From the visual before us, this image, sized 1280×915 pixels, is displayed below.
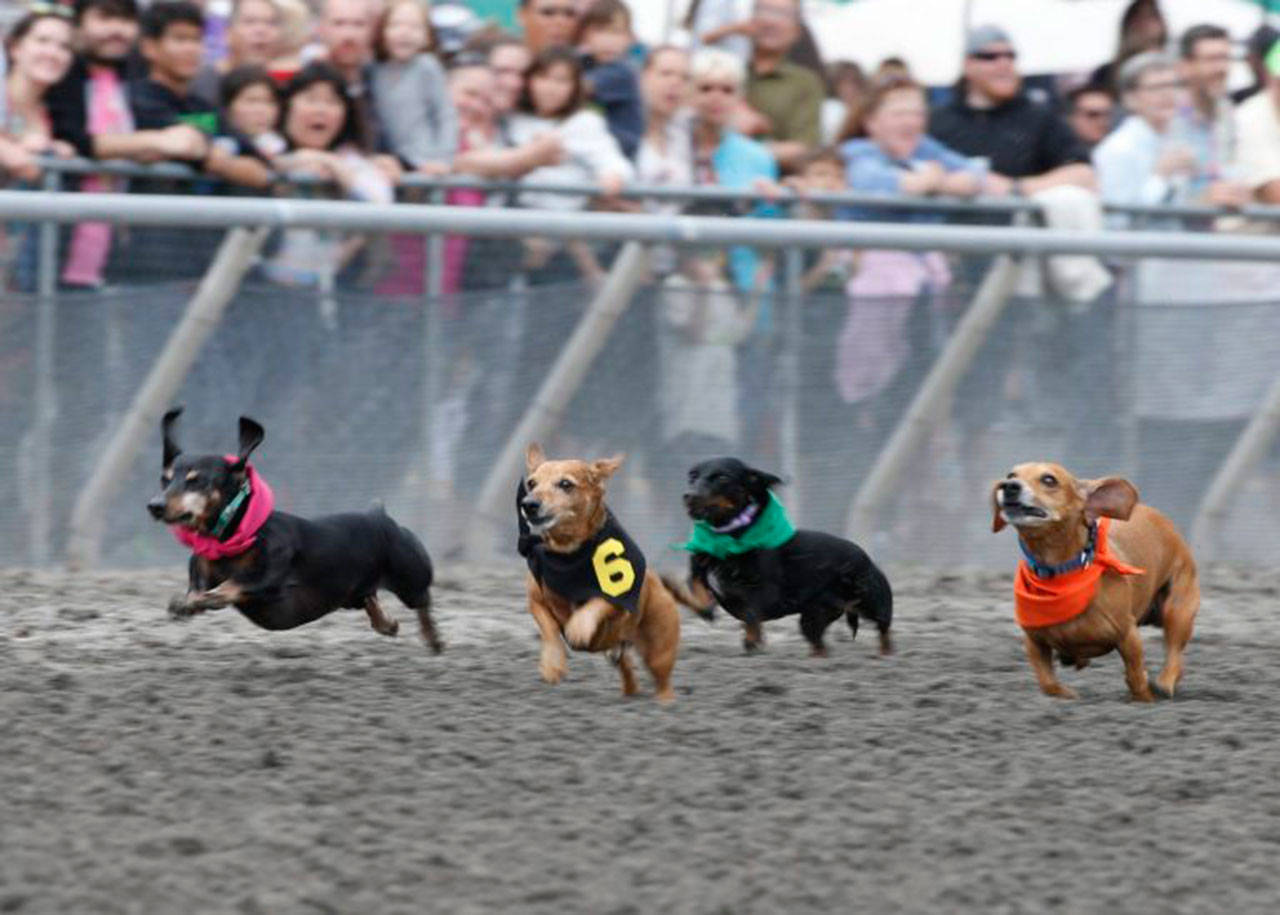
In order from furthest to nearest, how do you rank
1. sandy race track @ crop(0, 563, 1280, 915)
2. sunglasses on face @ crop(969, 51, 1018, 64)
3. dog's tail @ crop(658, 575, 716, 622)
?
sunglasses on face @ crop(969, 51, 1018, 64) < dog's tail @ crop(658, 575, 716, 622) < sandy race track @ crop(0, 563, 1280, 915)

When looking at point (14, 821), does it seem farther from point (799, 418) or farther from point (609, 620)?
point (799, 418)

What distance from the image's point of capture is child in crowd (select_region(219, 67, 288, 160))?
1005 centimetres

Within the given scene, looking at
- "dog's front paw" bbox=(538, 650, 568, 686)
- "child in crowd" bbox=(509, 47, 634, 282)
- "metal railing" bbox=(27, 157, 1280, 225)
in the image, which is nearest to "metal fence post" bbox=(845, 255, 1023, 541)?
"metal railing" bbox=(27, 157, 1280, 225)

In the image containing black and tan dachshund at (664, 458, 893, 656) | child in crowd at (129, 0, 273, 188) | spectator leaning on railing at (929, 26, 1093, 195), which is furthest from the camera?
spectator leaning on railing at (929, 26, 1093, 195)

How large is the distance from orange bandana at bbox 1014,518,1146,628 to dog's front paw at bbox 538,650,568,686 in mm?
1313

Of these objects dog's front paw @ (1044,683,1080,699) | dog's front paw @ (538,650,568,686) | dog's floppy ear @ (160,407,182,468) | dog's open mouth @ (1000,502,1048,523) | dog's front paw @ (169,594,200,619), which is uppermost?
dog's floppy ear @ (160,407,182,468)

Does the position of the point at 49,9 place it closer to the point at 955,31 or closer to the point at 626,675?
the point at 626,675

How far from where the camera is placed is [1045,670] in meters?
7.58

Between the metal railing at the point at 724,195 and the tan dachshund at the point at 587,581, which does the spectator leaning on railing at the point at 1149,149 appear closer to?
the metal railing at the point at 724,195

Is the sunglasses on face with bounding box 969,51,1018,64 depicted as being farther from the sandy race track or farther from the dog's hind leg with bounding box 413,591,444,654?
the dog's hind leg with bounding box 413,591,444,654

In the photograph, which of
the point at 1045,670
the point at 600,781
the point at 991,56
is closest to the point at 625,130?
the point at 991,56

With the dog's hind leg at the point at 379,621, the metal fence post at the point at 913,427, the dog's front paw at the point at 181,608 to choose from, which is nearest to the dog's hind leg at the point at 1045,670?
the dog's hind leg at the point at 379,621

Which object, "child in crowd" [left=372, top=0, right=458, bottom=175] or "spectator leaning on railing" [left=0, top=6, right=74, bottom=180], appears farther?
"child in crowd" [left=372, top=0, right=458, bottom=175]

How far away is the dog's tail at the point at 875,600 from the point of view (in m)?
8.27
